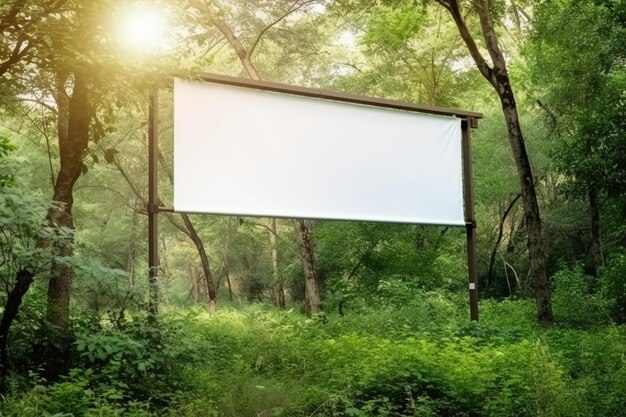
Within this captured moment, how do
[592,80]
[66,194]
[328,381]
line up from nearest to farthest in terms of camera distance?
[328,381] < [66,194] < [592,80]

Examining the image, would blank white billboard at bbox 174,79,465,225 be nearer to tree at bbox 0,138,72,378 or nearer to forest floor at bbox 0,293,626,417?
forest floor at bbox 0,293,626,417

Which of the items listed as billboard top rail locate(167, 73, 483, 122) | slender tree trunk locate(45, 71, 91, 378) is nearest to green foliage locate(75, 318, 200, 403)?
Answer: slender tree trunk locate(45, 71, 91, 378)

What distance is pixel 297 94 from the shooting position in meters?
9.79

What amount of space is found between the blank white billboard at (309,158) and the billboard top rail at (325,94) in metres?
0.09

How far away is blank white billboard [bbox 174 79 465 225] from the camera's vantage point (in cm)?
873

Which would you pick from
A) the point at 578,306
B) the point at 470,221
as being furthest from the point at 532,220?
the point at 578,306

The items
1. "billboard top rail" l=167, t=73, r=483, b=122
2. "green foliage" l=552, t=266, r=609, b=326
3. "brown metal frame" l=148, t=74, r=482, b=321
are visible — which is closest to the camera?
"brown metal frame" l=148, t=74, r=482, b=321

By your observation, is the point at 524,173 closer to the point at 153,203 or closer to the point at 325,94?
the point at 325,94

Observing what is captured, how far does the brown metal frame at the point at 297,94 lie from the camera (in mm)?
8117

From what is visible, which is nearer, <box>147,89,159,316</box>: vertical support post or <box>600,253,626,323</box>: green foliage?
<box>147,89,159,316</box>: vertical support post

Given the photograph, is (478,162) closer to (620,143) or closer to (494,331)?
(620,143)

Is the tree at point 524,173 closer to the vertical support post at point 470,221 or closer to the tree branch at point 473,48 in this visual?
the tree branch at point 473,48

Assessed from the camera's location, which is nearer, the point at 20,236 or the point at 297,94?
the point at 20,236

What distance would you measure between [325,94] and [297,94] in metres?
0.49
